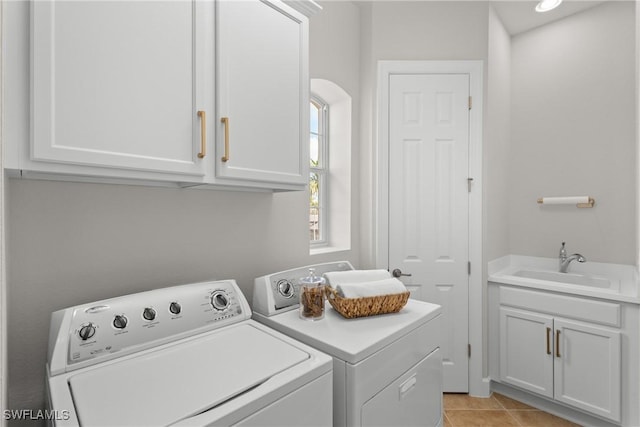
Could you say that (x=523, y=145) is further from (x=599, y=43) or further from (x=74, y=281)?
(x=74, y=281)

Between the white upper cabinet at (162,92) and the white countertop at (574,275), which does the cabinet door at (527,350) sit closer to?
the white countertop at (574,275)

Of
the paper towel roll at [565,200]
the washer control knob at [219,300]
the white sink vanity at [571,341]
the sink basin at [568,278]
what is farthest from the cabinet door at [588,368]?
the washer control knob at [219,300]

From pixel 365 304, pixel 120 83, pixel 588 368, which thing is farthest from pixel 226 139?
pixel 588 368

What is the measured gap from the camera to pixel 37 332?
1.15 metres

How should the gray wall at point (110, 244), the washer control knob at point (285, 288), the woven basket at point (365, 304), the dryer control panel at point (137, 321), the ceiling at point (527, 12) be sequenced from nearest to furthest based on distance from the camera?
1. the dryer control panel at point (137, 321)
2. the gray wall at point (110, 244)
3. the woven basket at point (365, 304)
4. the washer control knob at point (285, 288)
5. the ceiling at point (527, 12)

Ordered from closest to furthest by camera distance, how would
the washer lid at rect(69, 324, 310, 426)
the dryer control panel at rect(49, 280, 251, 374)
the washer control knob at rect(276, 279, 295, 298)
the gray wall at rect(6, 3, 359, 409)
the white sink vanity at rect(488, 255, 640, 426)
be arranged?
the washer lid at rect(69, 324, 310, 426) → the dryer control panel at rect(49, 280, 251, 374) → the gray wall at rect(6, 3, 359, 409) → the washer control knob at rect(276, 279, 295, 298) → the white sink vanity at rect(488, 255, 640, 426)

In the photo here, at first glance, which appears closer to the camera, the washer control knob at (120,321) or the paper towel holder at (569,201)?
the washer control knob at (120,321)

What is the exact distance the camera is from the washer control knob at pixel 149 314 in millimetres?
1152

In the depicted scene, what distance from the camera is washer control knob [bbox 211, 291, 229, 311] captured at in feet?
4.35

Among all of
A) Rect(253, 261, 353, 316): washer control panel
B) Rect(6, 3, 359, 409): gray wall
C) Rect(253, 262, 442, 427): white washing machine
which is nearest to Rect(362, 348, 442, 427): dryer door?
Rect(253, 262, 442, 427): white washing machine

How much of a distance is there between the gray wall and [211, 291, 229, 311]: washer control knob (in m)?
0.25

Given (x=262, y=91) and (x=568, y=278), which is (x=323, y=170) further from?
(x=568, y=278)

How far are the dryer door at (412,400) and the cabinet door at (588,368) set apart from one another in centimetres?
112

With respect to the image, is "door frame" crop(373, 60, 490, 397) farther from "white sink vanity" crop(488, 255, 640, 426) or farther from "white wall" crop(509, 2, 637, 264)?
"white wall" crop(509, 2, 637, 264)
